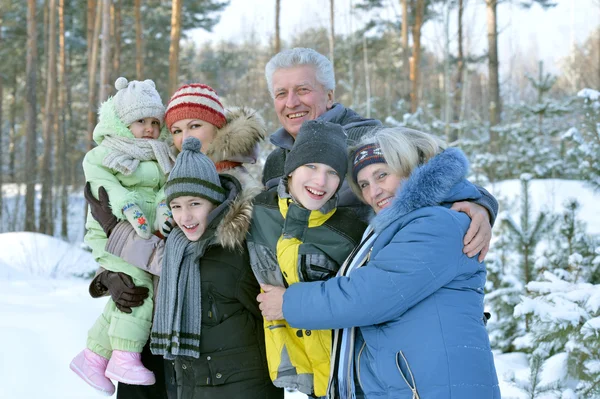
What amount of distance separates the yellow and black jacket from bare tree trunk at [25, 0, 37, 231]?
15102 mm

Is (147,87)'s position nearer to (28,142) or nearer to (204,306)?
(204,306)

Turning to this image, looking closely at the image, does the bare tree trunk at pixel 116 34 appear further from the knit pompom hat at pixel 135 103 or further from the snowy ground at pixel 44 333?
the knit pompom hat at pixel 135 103

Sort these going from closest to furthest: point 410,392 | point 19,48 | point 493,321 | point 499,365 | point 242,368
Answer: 1. point 410,392
2. point 242,368
3. point 499,365
4. point 493,321
5. point 19,48

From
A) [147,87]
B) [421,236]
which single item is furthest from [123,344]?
[421,236]

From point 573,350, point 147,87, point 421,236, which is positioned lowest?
point 573,350

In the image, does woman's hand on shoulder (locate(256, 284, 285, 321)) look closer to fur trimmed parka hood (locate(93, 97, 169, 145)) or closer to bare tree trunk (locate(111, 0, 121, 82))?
fur trimmed parka hood (locate(93, 97, 169, 145))

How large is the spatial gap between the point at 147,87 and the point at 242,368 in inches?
→ 63.6

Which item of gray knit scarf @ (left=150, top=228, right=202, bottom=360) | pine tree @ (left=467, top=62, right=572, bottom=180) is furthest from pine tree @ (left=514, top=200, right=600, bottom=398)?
pine tree @ (left=467, top=62, right=572, bottom=180)

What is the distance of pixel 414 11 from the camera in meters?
Result: 18.5

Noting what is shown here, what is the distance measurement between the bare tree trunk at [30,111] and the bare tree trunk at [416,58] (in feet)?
37.4

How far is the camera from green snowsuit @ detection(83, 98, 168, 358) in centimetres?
262

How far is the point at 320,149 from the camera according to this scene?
83.9 inches

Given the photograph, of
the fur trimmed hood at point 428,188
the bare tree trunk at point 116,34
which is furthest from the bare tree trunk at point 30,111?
the fur trimmed hood at point 428,188

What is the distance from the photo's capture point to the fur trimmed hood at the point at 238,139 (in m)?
2.68
